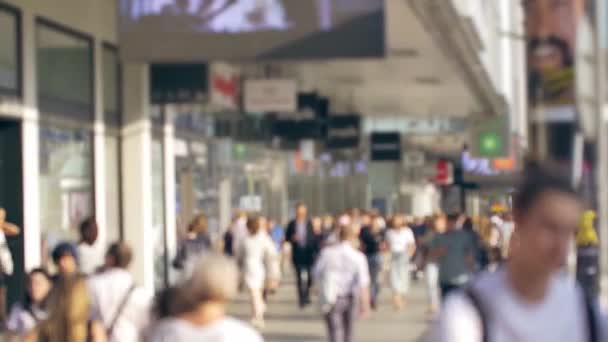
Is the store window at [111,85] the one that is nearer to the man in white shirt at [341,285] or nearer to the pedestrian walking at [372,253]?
the pedestrian walking at [372,253]

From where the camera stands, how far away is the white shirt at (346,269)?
1376 cm

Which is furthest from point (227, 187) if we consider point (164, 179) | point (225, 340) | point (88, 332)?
point (225, 340)

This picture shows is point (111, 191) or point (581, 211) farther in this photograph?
point (111, 191)

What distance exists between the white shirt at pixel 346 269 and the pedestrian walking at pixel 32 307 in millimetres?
5591

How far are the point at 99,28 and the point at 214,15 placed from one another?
12.2 ft

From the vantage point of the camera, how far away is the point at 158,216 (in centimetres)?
2292

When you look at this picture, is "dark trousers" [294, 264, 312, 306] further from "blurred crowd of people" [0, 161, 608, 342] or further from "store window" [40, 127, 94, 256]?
"store window" [40, 127, 94, 256]

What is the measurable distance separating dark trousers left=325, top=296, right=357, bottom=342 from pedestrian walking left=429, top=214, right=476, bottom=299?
7.13 ft

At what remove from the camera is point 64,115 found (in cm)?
1864

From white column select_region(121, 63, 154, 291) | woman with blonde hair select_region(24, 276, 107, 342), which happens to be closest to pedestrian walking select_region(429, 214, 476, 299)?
white column select_region(121, 63, 154, 291)

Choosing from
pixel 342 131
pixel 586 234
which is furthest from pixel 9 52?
pixel 342 131

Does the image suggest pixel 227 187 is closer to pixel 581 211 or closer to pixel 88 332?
pixel 88 332

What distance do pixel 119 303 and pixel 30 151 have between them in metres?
9.36

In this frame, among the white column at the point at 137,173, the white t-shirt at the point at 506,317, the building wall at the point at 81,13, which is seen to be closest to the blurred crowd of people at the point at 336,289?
the white t-shirt at the point at 506,317
